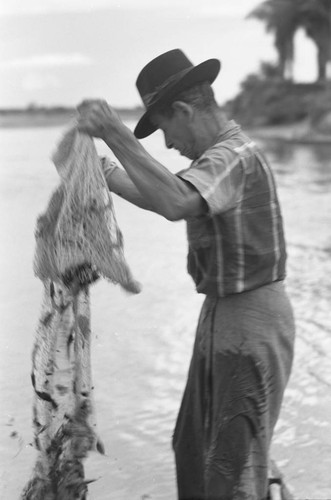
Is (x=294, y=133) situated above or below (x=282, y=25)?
→ below

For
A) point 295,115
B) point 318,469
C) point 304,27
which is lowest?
point 318,469

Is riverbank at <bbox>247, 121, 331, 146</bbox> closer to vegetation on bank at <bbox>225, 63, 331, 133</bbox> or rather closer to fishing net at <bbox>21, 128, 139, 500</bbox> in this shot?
vegetation on bank at <bbox>225, 63, 331, 133</bbox>

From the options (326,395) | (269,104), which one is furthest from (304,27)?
(326,395)

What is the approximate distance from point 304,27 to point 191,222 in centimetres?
5974

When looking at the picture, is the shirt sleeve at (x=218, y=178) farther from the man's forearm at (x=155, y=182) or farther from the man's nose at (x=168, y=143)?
the man's nose at (x=168, y=143)

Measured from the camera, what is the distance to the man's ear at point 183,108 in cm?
288

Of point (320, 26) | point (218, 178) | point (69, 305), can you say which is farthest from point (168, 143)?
point (320, 26)

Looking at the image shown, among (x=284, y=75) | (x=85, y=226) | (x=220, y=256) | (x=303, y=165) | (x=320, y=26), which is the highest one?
(x=320, y=26)

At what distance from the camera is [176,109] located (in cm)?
290

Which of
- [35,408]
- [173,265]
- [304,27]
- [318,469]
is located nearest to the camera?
[35,408]

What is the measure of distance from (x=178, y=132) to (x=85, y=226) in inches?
17.0

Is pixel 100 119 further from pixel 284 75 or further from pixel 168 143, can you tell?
pixel 284 75

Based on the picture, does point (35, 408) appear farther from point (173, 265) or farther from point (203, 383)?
point (173, 265)

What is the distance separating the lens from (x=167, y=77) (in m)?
2.96
